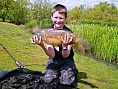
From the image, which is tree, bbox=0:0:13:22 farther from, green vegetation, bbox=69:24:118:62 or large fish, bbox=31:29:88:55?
large fish, bbox=31:29:88:55

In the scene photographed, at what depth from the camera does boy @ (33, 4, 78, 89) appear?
3750 millimetres

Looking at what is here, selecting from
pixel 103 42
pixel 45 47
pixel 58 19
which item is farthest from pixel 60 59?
pixel 103 42

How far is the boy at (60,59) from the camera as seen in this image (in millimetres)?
3750

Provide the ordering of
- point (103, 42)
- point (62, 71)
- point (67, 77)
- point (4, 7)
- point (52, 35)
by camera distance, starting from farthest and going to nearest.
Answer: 1. point (4, 7)
2. point (103, 42)
3. point (62, 71)
4. point (67, 77)
5. point (52, 35)

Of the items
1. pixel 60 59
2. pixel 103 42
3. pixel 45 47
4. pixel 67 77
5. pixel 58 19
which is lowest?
pixel 103 42

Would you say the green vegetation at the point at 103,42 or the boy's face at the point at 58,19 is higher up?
the boy's face at the point at 58,19

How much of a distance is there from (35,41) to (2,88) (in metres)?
0.70

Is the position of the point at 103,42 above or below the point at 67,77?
below

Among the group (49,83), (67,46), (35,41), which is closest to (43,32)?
(35,41)

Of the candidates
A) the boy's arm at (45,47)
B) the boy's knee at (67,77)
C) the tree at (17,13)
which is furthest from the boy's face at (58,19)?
the tree at (17,13)

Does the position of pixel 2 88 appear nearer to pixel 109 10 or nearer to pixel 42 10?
pixel 42 10

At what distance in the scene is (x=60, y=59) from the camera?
4098 millimetres

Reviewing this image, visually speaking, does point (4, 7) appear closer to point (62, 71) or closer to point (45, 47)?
point (62, 71)

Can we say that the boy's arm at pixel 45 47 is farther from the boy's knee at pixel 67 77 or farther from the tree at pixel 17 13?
the tree at pixel 17 13
